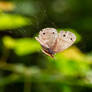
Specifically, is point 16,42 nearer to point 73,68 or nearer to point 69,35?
point 73,68

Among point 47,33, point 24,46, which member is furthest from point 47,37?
point 24,46

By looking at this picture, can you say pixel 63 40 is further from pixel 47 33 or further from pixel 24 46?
pixel 24 46

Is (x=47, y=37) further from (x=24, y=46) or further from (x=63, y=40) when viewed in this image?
(x=24, y=46)

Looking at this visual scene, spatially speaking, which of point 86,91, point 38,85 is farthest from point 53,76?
point 38,85

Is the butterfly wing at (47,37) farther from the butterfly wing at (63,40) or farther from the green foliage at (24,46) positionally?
the green foliage at (24,46)

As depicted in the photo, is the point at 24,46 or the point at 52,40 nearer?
the point at 52,40

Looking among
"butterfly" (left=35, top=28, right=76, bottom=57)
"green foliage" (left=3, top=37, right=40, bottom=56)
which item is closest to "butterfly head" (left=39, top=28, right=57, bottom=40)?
"butterfly" (left=35, top=28, right=76, bottom=57)

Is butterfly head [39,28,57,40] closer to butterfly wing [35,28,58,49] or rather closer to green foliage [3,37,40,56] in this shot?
butterfly wing [35,28,58,49]

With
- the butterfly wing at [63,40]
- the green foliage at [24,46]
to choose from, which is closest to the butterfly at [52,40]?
the butterfly wing at [63,40]

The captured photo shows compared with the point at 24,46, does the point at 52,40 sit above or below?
below
